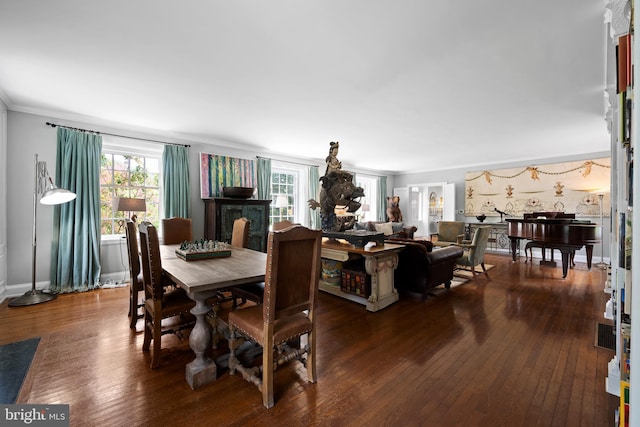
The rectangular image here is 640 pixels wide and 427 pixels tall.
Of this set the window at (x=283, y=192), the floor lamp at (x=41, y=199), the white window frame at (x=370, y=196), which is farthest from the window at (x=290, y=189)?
the floor lamp at (x=41, y=199)

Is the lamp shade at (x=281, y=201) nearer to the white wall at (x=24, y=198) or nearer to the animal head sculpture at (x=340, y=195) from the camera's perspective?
the animal head sculpture at (x=340, y=195)

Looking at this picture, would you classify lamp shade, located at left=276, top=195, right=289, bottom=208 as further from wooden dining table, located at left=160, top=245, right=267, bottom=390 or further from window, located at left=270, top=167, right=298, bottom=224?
wooden dining table, located at left=160, top=245, right=267, bottom=390

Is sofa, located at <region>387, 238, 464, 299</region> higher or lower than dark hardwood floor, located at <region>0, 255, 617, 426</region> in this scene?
higher

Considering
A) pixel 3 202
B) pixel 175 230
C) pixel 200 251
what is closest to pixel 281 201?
pixel 175 230

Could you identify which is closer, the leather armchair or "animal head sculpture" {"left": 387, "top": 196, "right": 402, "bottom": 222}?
the leather armchair

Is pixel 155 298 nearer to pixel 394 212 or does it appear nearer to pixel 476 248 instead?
pixel 476 248

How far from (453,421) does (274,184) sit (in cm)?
567

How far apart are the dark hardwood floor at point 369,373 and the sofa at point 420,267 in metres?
0.40

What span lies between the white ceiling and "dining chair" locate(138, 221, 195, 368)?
5.04 ft

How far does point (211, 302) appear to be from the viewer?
2221 millimetres

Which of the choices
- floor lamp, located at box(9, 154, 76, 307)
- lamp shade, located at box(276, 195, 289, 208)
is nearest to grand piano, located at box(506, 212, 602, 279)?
lamp shade, located at box(276, 195, 289, 208)

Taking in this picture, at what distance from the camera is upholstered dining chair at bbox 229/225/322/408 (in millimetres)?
1605

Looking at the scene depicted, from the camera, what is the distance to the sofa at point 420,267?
3523 mm

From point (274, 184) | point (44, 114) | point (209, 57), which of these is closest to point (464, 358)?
point (209, 57)
